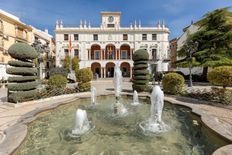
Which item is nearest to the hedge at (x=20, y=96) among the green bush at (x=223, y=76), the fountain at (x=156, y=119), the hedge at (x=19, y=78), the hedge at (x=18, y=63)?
the hedge at (x=19, y=78)

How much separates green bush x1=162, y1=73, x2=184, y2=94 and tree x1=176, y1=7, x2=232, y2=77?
980 cm

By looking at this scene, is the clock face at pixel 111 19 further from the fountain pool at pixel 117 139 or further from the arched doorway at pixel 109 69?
the fountain pool at pixel 117 139

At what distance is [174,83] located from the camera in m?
10.9

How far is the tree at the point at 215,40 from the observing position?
18.3m

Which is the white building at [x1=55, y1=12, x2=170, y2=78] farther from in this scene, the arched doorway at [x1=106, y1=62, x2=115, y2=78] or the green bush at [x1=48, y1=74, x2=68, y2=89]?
the green bush at [x1=48, y1=74, x2=68, y2=89]

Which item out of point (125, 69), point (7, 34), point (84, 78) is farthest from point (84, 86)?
point (125, 69)

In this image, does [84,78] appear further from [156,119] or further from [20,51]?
[156,119]

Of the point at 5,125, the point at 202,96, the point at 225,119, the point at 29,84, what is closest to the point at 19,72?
the point at 29,84

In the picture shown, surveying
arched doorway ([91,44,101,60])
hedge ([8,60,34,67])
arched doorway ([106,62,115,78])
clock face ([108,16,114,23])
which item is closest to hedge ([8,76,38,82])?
hedge ([8,60,34,67])

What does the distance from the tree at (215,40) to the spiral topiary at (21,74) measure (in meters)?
18.8

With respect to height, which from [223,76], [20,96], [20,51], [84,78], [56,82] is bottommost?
[20,96]

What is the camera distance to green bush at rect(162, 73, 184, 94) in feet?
35.2

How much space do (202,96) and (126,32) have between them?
27100 mm

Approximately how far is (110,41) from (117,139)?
31.5 m
